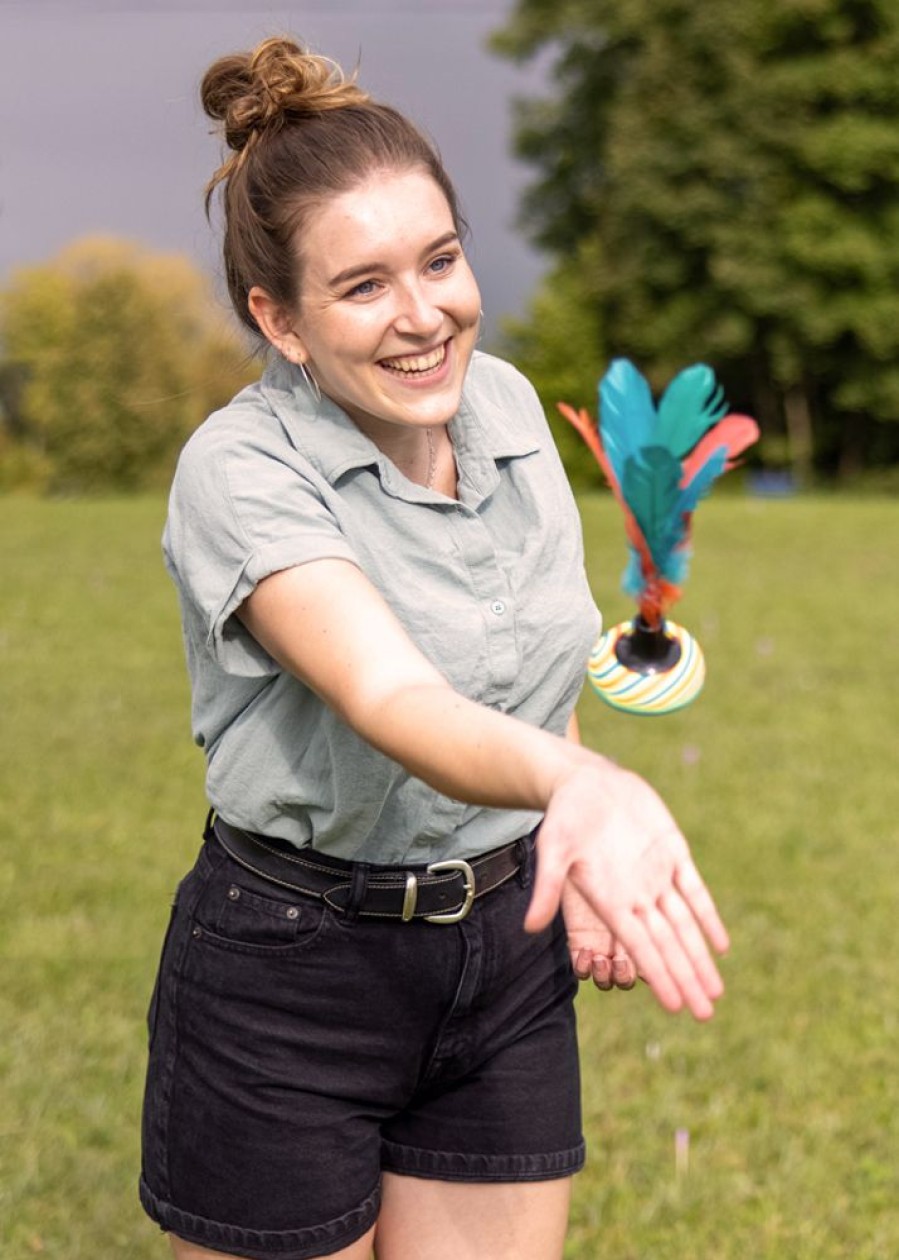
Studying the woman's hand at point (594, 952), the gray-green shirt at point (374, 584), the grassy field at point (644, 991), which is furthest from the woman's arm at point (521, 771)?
the grassy field at point (644, 991)

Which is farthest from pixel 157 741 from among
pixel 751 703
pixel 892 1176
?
pixel 892 1176

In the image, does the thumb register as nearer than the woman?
Yes

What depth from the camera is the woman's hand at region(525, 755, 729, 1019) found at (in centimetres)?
161

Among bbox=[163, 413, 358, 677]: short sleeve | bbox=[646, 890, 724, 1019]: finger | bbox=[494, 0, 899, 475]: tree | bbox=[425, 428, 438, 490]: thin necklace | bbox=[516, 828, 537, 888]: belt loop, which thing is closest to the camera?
bbox=[646, 890, 724, 1019]: finger

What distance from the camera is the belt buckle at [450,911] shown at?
7.85 ft

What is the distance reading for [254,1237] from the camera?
2477mm

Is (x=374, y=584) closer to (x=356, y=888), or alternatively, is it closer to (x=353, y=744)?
(x=353, y=744)

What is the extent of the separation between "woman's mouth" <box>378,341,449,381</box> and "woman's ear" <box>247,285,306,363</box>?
14cm

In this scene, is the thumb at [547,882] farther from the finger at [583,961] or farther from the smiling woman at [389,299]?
the finger at [583,961]

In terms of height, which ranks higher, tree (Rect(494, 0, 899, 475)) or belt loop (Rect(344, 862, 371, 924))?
belt loop (Rect(344, 862, 371, 924))

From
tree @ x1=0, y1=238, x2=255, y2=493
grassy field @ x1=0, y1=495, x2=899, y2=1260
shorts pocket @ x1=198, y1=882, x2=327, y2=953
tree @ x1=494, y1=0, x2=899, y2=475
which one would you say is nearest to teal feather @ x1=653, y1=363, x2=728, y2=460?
shorts pocket @ x1=198, y1=882, x2=327, y2=953

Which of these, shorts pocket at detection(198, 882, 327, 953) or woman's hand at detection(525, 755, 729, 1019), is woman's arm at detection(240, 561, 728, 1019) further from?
shorts pocket at detection(198, 882, 327, 953)

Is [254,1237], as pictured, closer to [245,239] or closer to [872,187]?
[245,239]

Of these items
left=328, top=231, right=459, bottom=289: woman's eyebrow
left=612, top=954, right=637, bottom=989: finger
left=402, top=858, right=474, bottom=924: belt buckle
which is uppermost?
left=328, top=231, right=459, bottom=289: woman's eyebrow
